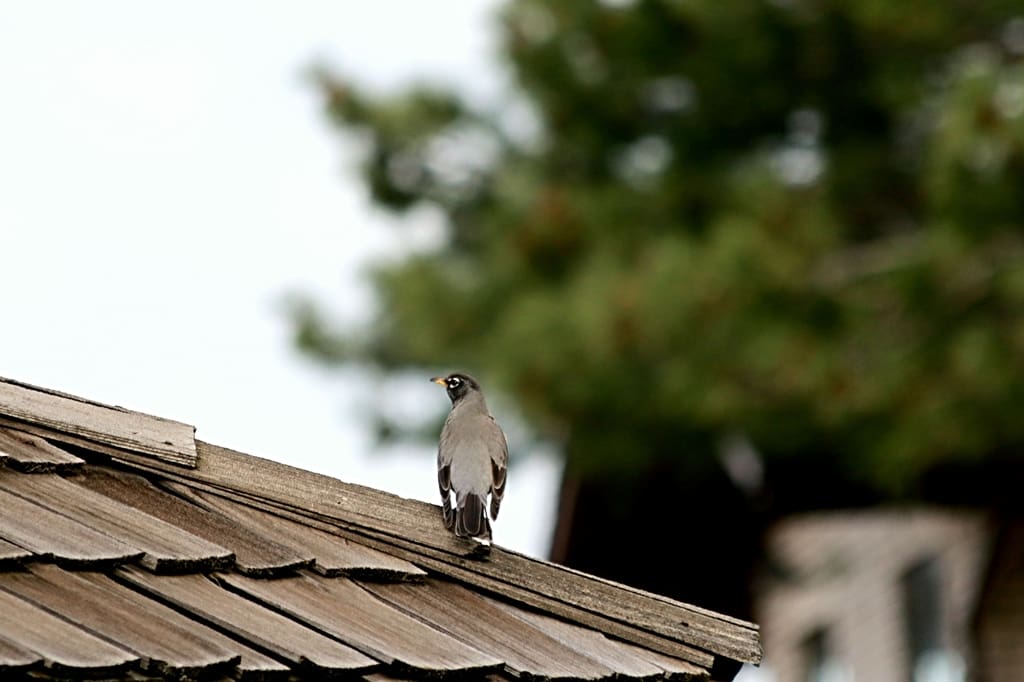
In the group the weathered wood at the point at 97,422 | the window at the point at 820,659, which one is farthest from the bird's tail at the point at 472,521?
the window at the point at 820,659

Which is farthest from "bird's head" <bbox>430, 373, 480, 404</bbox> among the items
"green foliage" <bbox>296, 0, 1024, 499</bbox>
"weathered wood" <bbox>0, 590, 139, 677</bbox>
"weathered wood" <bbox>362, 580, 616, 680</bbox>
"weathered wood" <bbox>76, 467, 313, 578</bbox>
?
"green foliage" <bbox>296, 0, 1024, 499</bbox>

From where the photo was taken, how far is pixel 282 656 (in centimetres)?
237

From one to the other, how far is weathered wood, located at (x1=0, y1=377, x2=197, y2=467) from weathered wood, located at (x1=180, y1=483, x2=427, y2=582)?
0.08m

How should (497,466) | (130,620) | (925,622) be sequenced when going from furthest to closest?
(925,622) → (497,466) → (130,620)

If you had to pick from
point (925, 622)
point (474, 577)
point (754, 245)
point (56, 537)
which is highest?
point (754, 245)

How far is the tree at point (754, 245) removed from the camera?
34.2ft

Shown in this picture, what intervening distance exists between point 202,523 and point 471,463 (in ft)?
3.97

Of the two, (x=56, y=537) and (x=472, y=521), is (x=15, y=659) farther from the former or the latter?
(x=472, y=521)

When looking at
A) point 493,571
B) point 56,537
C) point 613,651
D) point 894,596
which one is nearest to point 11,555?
point 56,537

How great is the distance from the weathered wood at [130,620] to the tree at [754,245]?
7.70 m

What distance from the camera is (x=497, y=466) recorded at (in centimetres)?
392

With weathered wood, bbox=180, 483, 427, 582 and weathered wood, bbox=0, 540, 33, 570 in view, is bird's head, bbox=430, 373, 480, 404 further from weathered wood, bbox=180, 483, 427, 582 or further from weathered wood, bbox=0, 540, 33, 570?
weathered wood, bbox=0, 540, 33, 570

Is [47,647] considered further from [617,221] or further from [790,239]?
[617,221]

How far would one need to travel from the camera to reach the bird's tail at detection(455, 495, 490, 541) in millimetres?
3059
